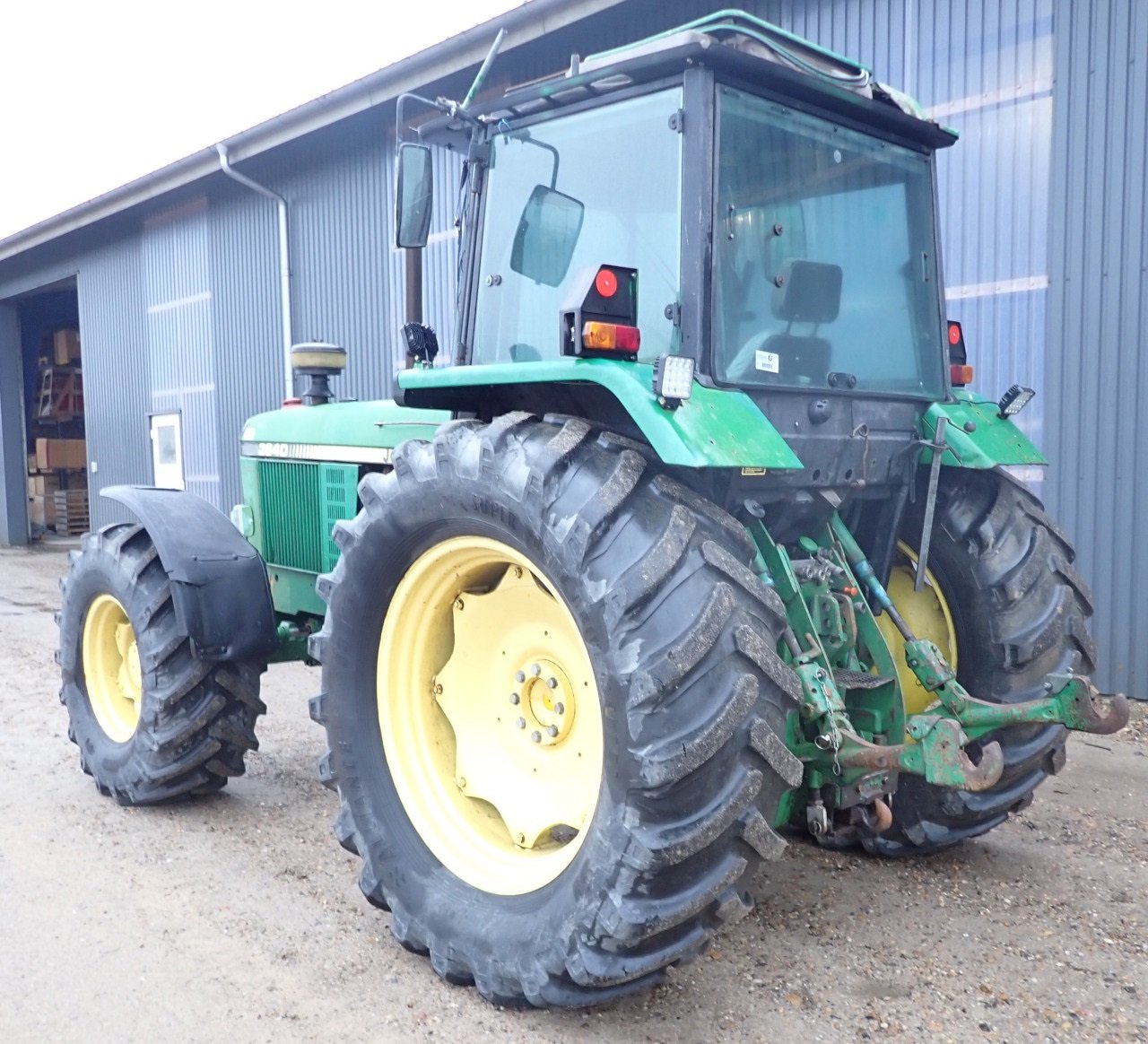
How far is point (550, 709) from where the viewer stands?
289 cm

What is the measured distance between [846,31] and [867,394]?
14.3 ft

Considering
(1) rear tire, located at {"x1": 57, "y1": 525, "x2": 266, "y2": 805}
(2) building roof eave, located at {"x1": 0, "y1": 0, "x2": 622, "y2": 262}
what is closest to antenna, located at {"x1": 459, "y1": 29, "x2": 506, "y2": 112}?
(1) rear tire, located at {"x1": 57, "y1": 525, "x2": 266, "y2": 805}

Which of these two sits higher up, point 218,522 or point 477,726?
point 218,522

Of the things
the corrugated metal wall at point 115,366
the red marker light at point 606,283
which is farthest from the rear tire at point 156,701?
the corrugated metal wall at point 115,366

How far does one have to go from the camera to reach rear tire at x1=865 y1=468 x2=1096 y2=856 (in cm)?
330

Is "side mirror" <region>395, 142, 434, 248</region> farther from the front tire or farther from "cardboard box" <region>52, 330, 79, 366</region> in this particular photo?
"cardboard box" <region>52, 330, 79, 366</region>

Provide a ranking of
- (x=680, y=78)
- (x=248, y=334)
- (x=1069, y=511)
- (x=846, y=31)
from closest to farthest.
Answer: (x=680, y=78), (x=1069, y=511), (x=846, y=31), (x=248, y=334)

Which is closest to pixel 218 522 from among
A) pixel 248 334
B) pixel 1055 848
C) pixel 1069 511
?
pixel 1055 848

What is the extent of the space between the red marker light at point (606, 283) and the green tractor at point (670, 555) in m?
0.01

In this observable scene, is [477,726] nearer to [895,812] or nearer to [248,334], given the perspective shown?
[895,812]

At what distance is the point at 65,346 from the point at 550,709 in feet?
58.2

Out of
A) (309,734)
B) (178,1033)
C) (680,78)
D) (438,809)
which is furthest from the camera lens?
(309,734)

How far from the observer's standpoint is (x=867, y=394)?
10.6 ft

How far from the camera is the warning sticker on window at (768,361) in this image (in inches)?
116
